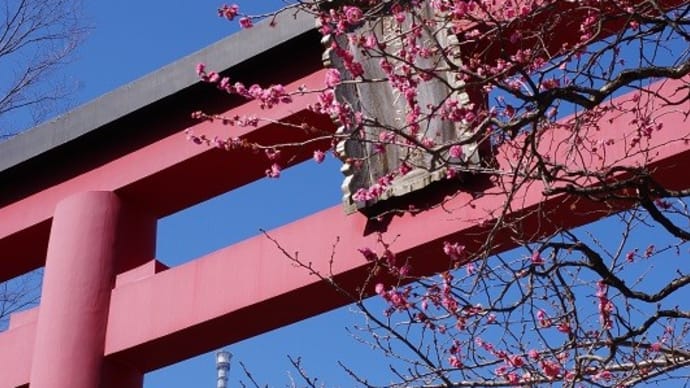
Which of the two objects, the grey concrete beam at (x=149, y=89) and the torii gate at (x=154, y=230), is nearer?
the torii gate at (x=154, y=230)

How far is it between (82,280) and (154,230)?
0.61 metres

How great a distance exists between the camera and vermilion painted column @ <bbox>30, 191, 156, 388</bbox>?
5844mm

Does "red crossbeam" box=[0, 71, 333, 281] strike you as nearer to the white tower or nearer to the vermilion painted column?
the vermilion painted column

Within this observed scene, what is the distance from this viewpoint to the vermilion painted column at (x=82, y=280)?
230 inches

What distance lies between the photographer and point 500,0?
5.14 m

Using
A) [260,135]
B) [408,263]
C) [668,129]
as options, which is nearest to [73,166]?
[260,135]

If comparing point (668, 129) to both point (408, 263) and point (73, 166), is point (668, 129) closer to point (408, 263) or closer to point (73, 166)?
point (408, 263)

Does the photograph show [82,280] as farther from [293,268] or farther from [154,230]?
[293,268]

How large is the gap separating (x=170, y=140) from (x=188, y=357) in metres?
1.14

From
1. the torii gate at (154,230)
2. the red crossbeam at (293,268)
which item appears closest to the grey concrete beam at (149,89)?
the torii gate at (154,230)

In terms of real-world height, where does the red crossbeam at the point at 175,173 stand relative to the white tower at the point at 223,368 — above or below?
below

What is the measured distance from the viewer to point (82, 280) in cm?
607

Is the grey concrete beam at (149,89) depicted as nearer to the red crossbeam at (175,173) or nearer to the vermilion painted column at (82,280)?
the red crossbeam at (175,173)

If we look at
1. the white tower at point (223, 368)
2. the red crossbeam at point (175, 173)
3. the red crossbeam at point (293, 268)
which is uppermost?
the white tower at point (223, 368)
